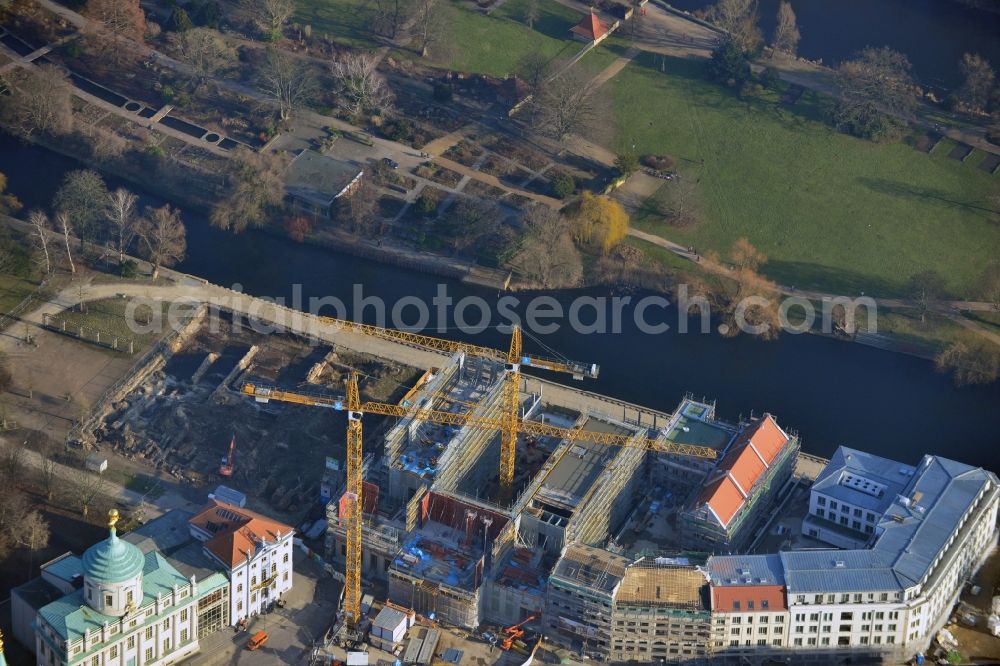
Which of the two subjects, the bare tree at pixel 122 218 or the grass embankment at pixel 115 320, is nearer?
the grass embankment at pixel 115 320

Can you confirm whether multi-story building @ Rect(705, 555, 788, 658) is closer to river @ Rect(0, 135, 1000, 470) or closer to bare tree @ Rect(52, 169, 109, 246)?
river @ Rect(0, 135, 1000, 470)

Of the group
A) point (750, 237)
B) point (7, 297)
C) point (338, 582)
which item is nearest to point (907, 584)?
point (338, 582)

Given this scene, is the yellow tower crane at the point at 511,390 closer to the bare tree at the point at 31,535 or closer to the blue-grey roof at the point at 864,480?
the blue-grey roof at the point at 864,480

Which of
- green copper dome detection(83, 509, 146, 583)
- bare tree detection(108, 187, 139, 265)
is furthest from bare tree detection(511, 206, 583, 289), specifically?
green copper dome detection(83, 509, 146, 583)

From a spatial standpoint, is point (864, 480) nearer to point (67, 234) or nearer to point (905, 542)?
point (905, 542)

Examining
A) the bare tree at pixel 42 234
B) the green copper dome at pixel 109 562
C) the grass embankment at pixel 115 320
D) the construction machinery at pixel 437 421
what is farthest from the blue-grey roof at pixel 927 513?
the bare tree at pixel 42 234

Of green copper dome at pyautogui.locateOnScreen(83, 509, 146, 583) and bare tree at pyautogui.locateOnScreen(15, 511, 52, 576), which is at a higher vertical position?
green copper dome at pyautogui.locateOnScreen(83, 509, 146, 583)
